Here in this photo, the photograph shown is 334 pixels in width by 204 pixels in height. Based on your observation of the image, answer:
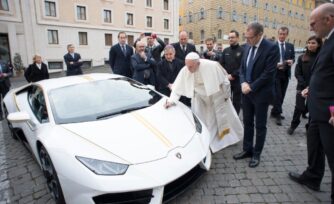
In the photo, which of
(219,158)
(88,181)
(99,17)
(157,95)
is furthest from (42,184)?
(99,17)

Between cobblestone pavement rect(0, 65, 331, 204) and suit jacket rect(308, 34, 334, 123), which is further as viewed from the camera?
cobblestone pavement rect(0, 65, 331, 204)

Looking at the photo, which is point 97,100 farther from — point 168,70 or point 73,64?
point 73,64

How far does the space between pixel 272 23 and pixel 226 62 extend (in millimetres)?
55640

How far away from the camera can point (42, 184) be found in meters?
3.12

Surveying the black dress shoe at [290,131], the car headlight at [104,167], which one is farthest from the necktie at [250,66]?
the car headlight at [104,167]

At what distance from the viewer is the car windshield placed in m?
2.92

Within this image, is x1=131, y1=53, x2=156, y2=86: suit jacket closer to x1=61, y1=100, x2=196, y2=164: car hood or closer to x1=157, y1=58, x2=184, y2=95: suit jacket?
x1=157, y1=58, x2=184, y2=95: suit jacket

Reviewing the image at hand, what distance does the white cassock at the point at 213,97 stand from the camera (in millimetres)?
3715

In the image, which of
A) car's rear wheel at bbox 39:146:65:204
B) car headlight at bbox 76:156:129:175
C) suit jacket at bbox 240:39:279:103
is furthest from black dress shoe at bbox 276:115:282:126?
car's rear wheel at bbox 39:146:65:204

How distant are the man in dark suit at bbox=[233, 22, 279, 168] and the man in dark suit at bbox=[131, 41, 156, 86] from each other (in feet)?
8.26

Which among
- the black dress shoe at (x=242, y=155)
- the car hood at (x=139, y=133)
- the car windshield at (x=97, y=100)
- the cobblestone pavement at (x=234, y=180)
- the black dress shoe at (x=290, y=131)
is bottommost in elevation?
the cobblestone pavement at (x=234, y=180)

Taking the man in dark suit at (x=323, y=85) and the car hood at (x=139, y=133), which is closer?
the man in dark suit at (x=323, y=85)

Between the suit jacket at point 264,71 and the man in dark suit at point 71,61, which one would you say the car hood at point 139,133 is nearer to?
the suit jacket at point 264,71

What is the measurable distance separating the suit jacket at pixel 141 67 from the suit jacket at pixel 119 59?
862mm
